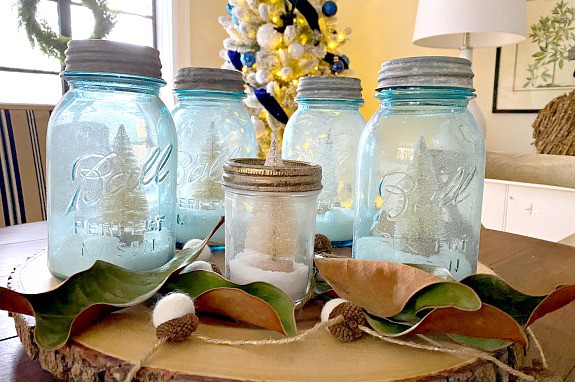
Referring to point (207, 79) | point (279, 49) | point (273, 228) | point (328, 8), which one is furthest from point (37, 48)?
point (273, 228)

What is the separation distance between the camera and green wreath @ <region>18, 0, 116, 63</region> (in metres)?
1.83

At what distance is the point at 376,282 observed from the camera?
37 centimetres

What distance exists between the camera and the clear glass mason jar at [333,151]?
2.07ft

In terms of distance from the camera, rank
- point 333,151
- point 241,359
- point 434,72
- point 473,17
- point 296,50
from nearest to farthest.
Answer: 1. point 241,359
2. point 434,72
3. point 333,151
4. point 473,17
5. point 296,50

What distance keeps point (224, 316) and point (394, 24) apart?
2270 mm

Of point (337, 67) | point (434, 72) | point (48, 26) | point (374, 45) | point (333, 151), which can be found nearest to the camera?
point (434, 72)

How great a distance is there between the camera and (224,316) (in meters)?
0.39

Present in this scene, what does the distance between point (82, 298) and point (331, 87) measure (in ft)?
1.27

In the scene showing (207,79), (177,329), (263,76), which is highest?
(263,76)

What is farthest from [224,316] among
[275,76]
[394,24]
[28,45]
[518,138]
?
[394,24]

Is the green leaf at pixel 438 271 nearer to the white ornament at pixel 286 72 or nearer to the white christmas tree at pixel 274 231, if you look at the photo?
the white christmas tree at pixel 274 231

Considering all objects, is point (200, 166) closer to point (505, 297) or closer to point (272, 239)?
point (272, 239)

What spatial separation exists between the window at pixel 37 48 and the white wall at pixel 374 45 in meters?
0.29

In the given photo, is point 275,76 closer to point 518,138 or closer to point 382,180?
point 518,138
